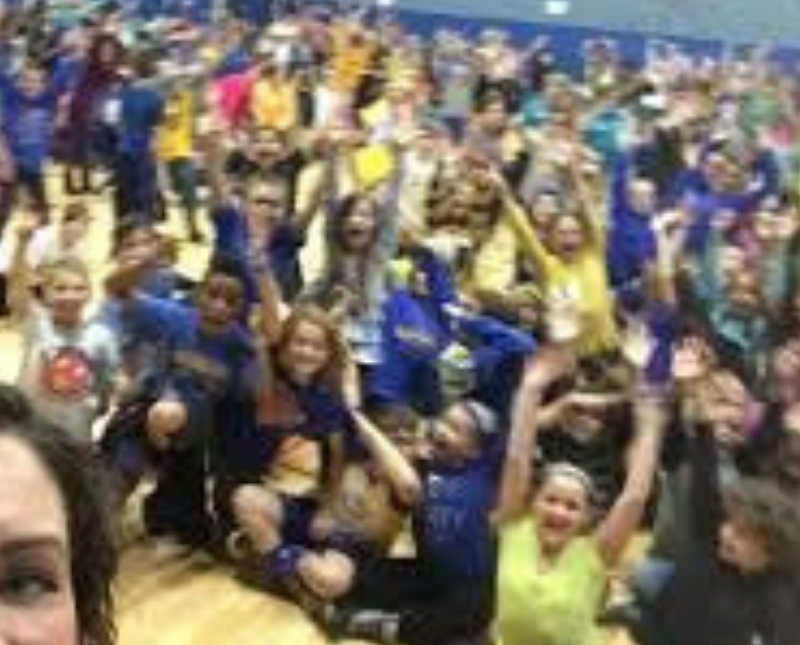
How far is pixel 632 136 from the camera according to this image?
1313 centimetres

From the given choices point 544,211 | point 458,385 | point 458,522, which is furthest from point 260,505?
point 544,211

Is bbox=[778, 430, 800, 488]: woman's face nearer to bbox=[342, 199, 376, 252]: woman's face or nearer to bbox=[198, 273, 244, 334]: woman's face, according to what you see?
bbox=[198, 273, 244, 334]: woman's face

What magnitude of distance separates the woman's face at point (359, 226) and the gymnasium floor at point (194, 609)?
1.46 metres

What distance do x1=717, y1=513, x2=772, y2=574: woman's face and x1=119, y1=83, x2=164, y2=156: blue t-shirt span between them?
8.11 meters

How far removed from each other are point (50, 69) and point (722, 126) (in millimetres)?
5382

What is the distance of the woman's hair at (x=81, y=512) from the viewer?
1232 millimetres

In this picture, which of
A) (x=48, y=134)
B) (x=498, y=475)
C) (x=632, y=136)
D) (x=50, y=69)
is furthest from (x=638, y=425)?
(x=50, y=69)

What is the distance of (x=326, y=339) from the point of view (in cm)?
614

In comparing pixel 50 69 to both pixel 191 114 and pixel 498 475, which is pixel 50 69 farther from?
pixel 498 475

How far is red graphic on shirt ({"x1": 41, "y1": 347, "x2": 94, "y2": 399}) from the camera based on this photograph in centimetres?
608

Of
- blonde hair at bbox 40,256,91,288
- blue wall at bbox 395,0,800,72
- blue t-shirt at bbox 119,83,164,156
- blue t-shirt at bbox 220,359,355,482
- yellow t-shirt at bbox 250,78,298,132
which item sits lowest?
blue wall at bbox 395,0,800,72

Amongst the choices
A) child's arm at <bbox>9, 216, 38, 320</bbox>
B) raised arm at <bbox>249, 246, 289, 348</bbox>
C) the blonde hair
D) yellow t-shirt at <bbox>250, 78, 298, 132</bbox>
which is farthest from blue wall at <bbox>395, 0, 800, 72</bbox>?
the blonde hair

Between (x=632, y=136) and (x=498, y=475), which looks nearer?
(x=498, y=475)

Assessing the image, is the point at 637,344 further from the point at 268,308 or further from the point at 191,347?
the point at 191,347
